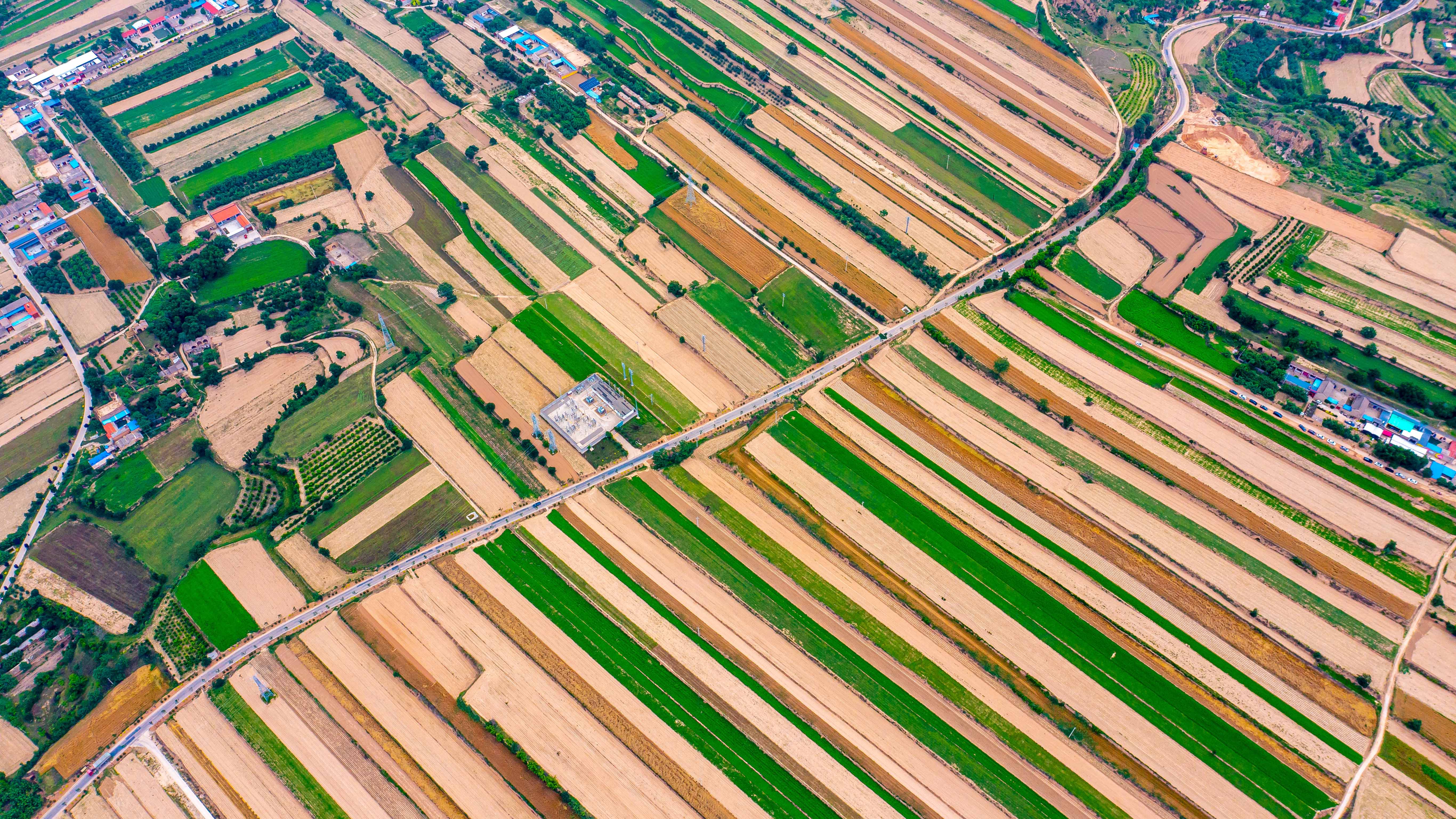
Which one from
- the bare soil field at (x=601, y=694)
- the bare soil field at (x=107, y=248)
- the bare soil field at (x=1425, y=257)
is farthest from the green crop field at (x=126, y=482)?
the bare soil field at (x=1425, y=257)

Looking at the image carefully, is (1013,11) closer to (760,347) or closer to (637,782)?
(760,347)

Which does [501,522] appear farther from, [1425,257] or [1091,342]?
[1425,257]

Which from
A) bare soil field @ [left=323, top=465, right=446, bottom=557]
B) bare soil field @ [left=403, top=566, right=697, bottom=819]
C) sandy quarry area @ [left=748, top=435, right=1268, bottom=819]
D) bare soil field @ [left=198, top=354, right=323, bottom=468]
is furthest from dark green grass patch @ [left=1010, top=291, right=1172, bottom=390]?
bare soil field @ [left=198, top=354, right=323, bottom=468]

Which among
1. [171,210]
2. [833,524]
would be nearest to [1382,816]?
[833,524]

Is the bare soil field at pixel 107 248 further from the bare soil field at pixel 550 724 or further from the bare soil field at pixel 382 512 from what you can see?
the bare soil field at pixel 550 724

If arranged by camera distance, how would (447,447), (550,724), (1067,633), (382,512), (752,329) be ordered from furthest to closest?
(752,329) < (447,447) < (382,512) < (1067,633) < (550,724)

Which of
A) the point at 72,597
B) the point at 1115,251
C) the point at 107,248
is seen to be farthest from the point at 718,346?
the point at 107,248
